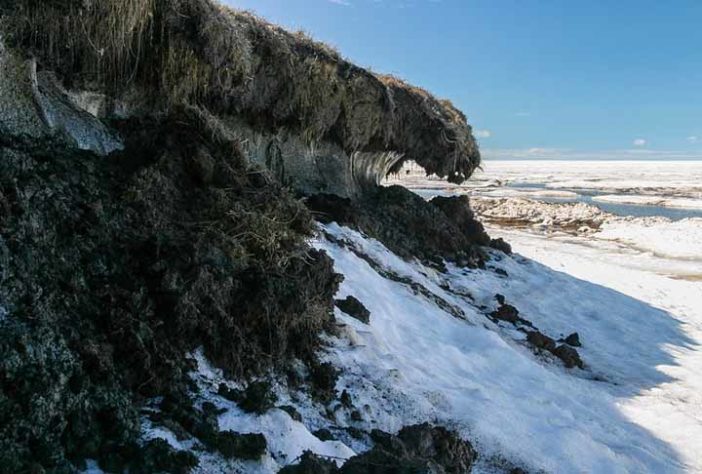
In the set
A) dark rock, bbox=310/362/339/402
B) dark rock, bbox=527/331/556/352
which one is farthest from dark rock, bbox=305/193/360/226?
dark rock, bbox=310/362/339/402

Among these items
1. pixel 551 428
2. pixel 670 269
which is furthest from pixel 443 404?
pixel 670 269

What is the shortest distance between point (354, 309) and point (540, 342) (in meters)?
3.53

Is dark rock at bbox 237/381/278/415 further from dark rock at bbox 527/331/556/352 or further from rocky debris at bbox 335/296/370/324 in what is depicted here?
dark rock at bbox 527/331/556/352

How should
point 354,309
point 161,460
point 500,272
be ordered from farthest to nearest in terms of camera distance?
1. point 500,272
2. point 354,309
3. point 161,460

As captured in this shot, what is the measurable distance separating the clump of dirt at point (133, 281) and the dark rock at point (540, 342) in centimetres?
403

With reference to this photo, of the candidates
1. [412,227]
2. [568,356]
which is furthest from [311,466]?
[412,227]

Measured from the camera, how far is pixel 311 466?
2.90 meters

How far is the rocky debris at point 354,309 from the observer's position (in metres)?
5.52

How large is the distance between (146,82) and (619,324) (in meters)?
8.40

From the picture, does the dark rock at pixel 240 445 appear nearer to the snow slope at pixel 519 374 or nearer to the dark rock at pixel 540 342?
the snow slope at pixel 519 374

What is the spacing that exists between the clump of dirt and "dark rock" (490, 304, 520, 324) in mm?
4518

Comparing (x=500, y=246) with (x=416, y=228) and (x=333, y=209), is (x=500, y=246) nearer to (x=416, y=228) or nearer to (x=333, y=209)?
(x=416, y=228)

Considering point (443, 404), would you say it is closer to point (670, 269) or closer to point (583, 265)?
point (583, 265)

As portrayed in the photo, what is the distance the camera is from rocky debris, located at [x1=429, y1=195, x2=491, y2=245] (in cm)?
1352
